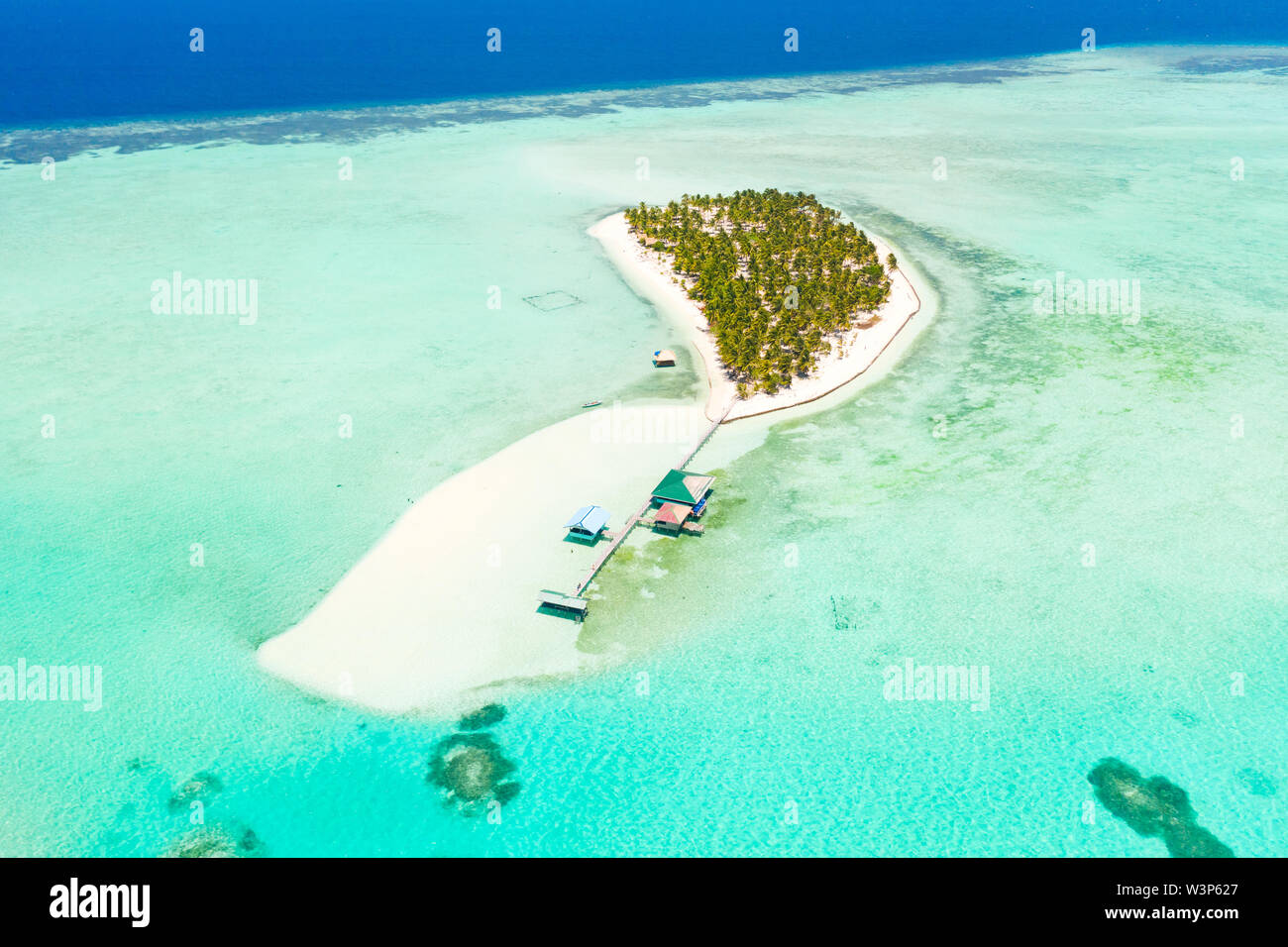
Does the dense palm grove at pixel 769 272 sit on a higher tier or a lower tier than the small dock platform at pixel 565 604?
higher

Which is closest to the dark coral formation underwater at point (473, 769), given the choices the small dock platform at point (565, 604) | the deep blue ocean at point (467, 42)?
the small dock platform at point (565, 604)

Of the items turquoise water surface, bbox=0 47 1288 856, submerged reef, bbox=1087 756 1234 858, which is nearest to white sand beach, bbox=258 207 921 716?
turquoise water surface, bbox=0 47 1288 856

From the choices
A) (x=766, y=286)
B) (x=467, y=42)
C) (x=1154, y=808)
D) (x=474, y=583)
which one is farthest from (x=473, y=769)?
(x=467, y=42)

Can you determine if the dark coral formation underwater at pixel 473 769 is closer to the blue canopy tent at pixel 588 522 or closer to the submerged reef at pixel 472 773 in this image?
the submerged reef at pixel 472 773

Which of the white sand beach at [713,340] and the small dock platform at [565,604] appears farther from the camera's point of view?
the white sand beach at [713,340]

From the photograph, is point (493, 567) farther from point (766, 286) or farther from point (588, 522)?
point (766, 286)
